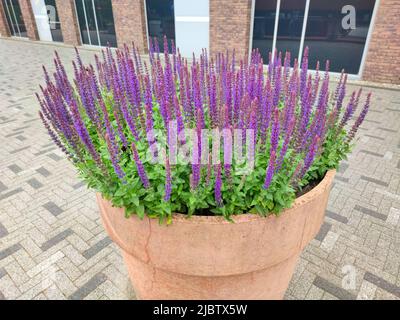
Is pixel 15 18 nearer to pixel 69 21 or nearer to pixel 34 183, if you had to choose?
pixel 69 21

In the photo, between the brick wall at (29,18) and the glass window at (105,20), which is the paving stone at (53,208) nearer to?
the glass window at (105,20)

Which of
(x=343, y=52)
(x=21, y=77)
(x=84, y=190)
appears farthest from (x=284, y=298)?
(x=343, y=52)

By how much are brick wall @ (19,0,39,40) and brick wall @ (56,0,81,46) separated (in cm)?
359

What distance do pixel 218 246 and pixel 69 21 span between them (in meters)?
18.5

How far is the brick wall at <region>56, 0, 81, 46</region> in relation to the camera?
1595cm

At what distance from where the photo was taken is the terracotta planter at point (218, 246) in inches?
66.8

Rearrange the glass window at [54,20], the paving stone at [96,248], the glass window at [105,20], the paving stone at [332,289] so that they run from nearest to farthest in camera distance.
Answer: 1. the paving stone at [332,289]
2. the paving stone at [96,248]
3. the glass window at [105,20]
4. the glass window at [54,20]

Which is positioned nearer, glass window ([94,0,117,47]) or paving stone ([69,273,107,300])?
paving stone ([69,273,107,300])

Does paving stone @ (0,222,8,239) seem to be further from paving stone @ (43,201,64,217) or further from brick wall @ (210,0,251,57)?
brick wall @ (210,0,251,57)

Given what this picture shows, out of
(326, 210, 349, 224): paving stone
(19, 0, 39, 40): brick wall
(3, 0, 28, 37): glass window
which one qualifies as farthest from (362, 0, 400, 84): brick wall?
(3, 0, 28, 37): glass window

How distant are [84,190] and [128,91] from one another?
273cm

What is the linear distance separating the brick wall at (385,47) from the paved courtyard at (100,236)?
400cm

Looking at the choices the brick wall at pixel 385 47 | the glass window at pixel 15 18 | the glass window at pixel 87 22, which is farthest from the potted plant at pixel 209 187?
the glass window at pixel 15 18
